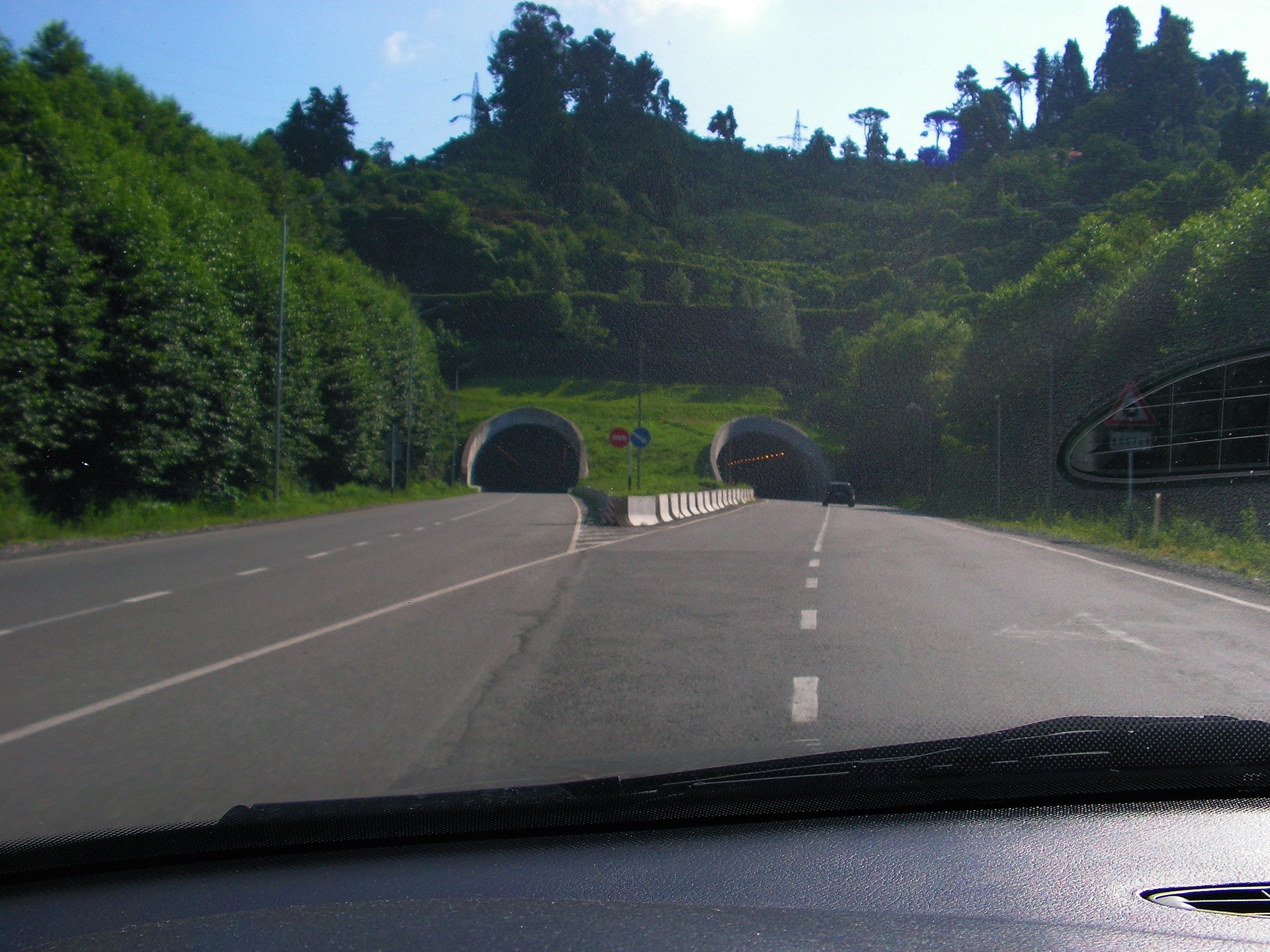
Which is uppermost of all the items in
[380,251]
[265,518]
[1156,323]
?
[380,251]

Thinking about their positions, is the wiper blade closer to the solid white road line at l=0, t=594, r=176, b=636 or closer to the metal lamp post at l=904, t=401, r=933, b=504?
the solid white road line at l=0, t=594, r=176, b=636

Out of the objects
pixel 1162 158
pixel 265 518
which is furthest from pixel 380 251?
pixel 265 518

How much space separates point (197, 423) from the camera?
31.2 metres

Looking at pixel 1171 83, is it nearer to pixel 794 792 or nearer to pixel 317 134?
pixel 317 134

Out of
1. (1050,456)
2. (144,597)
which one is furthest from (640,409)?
(144,597)

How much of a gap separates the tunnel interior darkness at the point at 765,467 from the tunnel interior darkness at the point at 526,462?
13.4 metres

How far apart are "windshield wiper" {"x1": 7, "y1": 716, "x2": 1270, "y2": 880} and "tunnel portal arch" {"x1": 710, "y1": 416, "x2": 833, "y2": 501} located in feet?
228

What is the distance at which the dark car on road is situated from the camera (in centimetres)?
6103

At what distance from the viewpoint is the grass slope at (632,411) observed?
78125mm

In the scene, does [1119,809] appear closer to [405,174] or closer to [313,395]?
[313,395]

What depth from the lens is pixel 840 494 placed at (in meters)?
61.3

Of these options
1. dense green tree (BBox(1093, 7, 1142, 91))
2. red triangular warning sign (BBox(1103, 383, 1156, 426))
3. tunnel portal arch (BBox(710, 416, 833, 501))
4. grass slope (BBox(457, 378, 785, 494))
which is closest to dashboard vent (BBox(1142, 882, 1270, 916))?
red triangular warning sign (BBox(1103, 383, 1156, 426))

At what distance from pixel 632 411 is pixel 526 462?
1125 centimetres

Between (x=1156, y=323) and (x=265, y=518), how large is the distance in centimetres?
2862
